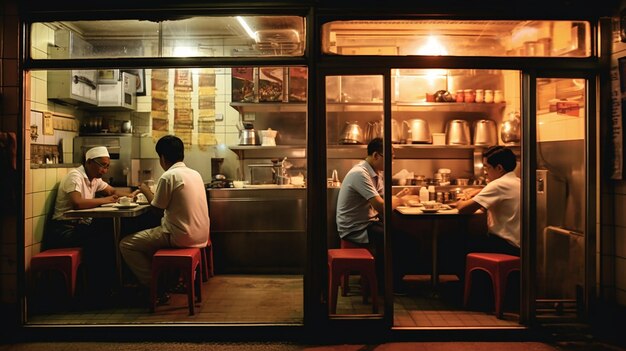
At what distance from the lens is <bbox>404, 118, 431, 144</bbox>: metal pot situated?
22.6 feet

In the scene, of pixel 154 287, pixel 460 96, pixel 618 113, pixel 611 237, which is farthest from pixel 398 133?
pixel 154 287

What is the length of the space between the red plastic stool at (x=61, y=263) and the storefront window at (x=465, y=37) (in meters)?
3.18

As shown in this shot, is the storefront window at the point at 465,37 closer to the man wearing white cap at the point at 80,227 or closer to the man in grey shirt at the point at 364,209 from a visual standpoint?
the man in grey shirt at the point at 364,209

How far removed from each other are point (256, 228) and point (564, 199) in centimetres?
369

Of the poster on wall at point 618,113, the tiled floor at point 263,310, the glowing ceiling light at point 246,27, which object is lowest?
the tiled floor at point 263,310

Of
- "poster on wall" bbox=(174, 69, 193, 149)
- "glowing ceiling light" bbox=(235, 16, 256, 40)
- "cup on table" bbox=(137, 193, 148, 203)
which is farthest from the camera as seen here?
"poster on wall" bbox=(174, 69, 193, 149)

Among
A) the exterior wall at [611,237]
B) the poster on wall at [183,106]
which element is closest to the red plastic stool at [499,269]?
the exterior wall at [611,237]

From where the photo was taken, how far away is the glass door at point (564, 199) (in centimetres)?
412

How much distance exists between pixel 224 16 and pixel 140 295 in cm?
312

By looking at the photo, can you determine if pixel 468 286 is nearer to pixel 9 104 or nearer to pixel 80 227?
pixel 80 227

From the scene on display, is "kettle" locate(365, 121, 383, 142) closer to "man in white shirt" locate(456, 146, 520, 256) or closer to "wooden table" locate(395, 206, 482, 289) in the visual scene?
"wooden table" locate(395, 206, 482, 289)

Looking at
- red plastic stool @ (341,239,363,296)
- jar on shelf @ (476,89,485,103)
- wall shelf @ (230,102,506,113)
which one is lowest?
red plastic stool @ (341,239,363,296)

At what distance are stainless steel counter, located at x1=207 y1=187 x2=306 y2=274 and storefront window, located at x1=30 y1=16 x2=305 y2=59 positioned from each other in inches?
87.3

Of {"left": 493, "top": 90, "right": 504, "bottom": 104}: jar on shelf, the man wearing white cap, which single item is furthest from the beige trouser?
{"left": 493, "top": 90, "right": 504, "bottom": 104}: jar on shelf
